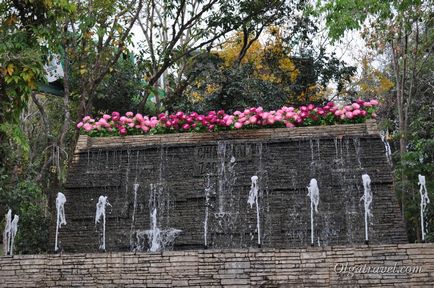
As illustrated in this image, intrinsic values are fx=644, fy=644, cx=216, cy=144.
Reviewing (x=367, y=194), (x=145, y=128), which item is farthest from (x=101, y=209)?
(x=367, y=194)

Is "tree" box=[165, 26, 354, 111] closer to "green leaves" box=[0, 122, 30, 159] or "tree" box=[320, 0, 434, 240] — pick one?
"tree" box=[320, 0, 434, 240]

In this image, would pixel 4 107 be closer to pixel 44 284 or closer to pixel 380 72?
pixel 44 284

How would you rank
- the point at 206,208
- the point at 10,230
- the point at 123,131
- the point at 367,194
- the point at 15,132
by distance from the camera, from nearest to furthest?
the point at 15,132 < the point at 367,194 < the point at 206,208 < the point at 10,230 < the point at 123,131

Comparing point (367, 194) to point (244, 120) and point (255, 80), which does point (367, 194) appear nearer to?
point (244, 120)

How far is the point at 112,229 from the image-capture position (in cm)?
1012

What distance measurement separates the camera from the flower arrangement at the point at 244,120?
11.2 m

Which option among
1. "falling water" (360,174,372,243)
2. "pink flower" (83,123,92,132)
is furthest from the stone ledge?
"falling water" (360,174,372,243)

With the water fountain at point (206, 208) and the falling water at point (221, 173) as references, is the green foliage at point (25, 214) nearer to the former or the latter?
the water fountain at point (206, 208)

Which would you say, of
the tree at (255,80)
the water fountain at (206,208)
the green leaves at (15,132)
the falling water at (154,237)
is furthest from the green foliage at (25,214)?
the tree at (255,80)

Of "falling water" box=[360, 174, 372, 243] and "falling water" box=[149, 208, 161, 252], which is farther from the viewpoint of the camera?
"falling water" box=[149, 208, 161, 252]

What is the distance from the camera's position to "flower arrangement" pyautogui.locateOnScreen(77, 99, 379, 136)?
36.6 ft

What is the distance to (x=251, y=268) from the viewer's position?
700cm

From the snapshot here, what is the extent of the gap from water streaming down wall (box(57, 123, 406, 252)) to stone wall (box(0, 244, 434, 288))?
7.39ft

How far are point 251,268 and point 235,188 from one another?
3.26 m
